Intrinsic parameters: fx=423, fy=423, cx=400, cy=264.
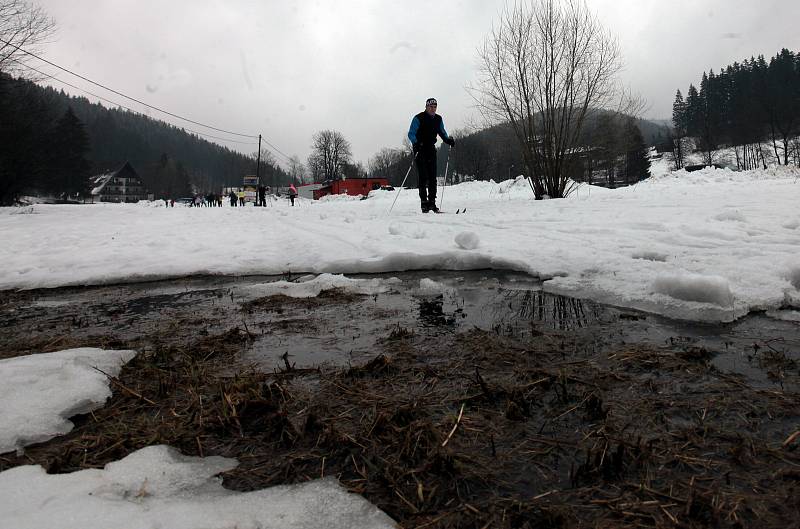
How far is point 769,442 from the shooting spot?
1290mm

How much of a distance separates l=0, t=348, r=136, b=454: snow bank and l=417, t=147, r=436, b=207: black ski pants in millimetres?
8731

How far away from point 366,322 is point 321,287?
111 cm

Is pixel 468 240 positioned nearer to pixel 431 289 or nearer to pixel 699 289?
pixel 431 289

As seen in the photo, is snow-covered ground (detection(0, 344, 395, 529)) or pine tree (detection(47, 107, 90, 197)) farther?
pine tree (detection(47, 107, 90, 197))

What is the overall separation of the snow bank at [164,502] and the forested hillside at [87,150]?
2936 cm

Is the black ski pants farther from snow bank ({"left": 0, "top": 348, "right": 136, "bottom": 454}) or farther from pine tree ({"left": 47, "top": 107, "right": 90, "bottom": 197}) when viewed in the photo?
pine tree ({"left": 47, "top": 107, "right": 90, "bottom": 197})

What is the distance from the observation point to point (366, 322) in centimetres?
283

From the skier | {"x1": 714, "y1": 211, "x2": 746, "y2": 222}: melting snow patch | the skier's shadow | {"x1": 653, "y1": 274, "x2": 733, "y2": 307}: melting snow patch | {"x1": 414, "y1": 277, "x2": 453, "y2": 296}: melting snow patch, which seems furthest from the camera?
the skier

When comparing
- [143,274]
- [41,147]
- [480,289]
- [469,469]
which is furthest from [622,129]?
[41,147]

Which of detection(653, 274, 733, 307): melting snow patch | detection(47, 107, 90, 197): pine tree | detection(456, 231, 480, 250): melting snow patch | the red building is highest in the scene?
detection(47, 107, 90, 197): pine tree

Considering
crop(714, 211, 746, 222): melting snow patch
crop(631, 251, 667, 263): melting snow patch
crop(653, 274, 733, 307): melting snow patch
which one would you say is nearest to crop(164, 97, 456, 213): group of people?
crop(714, 211, 746, 222): melting snow patch

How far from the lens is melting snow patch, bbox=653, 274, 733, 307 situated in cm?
253

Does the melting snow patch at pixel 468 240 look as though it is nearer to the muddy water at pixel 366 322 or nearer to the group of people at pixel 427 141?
the muddy water at pixel 366 322

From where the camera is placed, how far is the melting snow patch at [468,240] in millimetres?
4859
